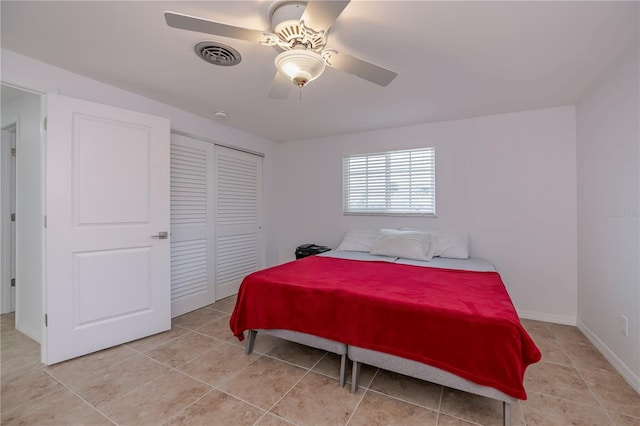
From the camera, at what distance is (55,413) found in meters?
1.61

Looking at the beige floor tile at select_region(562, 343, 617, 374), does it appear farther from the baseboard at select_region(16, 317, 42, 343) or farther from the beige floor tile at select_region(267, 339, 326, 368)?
the baseboard at select_region(16, 317, 42, 343)

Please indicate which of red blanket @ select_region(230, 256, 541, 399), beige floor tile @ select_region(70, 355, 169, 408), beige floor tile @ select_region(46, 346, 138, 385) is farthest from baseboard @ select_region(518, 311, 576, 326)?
beige floor tile @ select_region(46, 346, 138, 385)

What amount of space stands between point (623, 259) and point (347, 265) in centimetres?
211

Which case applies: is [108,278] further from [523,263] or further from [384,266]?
[523,263]

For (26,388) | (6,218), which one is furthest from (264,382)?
(6,218)

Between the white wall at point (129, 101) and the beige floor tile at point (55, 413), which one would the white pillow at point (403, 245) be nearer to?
the white wall at point (129, 101)

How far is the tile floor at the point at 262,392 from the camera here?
5.18 feet

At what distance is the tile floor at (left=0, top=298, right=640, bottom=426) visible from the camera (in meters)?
1.58

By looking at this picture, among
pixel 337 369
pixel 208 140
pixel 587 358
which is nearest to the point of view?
pixel 337 369

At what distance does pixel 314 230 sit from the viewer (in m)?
4.25

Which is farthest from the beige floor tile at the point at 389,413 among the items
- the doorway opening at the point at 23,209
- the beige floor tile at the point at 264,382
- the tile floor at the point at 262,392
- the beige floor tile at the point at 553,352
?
the doorway opening at the point at 23,209

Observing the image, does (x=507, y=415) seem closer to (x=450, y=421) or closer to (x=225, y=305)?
(x=450, y=421)

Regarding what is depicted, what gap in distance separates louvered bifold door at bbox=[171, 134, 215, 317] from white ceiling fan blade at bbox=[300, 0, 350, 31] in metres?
2.42

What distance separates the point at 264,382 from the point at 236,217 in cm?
244
